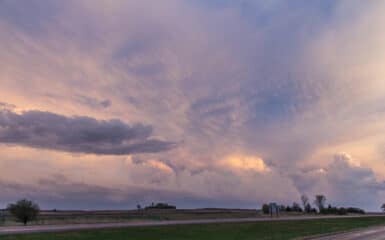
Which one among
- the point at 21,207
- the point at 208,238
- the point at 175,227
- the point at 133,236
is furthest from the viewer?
the point at 21,207

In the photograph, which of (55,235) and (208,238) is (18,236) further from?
(208,238)

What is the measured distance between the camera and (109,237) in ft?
152

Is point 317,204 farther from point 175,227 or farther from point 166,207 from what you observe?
point 175,227

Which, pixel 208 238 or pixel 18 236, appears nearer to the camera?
pixel 18 236

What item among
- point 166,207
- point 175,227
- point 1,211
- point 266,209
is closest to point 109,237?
point 175,227

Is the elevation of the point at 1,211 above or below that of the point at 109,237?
above

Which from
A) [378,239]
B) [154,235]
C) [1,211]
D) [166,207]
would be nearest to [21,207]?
[1,211]

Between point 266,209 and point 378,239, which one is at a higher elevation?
point 266,209

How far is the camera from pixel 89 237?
148ft

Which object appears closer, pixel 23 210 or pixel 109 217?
pixel 23 210

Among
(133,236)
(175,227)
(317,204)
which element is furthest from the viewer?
(317,204)

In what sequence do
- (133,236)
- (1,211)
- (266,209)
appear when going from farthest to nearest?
(266,209)
(1,211)
(133,236)

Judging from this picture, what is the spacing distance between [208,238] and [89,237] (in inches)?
485

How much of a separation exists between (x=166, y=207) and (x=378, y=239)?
15065cm
